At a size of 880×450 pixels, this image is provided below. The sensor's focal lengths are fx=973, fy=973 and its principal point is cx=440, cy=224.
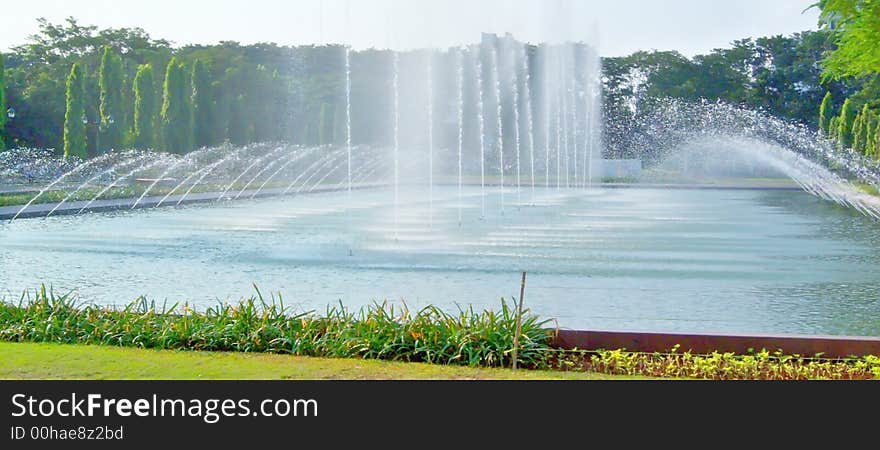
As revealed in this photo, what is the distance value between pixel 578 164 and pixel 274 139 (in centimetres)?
1617

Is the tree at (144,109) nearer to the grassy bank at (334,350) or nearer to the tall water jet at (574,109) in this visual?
the tall water jet at (574,109)

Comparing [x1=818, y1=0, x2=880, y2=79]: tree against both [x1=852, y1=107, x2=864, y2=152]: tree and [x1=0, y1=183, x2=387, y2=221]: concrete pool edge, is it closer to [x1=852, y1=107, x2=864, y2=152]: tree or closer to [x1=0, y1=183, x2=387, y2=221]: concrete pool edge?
[x1=0, y1=183, x2=387, y2=221]: concrete pool edge

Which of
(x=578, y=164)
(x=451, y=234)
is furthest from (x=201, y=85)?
(x=451, y=234)

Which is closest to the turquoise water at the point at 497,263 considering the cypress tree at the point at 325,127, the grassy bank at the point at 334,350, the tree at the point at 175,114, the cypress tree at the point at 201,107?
the grassy bank at the point at 334,350

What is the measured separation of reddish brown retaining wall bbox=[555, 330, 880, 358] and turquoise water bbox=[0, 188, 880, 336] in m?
1.15

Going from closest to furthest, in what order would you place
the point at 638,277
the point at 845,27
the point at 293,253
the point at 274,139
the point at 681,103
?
the point at 638,277
the point at 293,253
the point at 845,27
the point at 274,139
the point at 681,103

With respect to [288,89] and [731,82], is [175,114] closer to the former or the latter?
[288,89]

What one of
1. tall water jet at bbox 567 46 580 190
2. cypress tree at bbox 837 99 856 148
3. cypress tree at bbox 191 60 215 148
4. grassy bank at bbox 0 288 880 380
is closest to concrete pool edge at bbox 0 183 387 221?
cypress tree at bbox 191 60 215 148

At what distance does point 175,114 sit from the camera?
37.6m

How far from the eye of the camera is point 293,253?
40.5 ft

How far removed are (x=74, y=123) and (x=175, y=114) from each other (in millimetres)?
4337

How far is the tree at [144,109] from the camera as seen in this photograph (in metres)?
36.9

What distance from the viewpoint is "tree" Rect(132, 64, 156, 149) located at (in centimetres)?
3691
